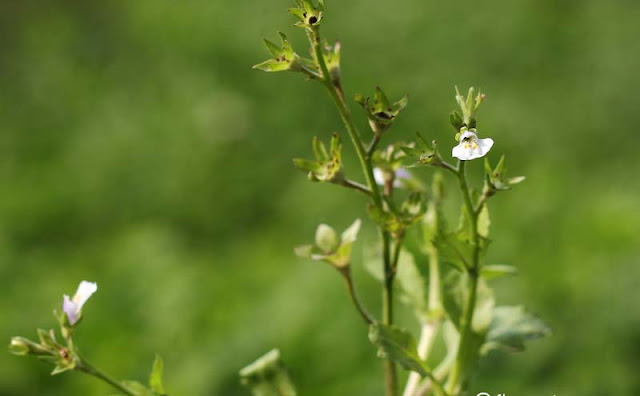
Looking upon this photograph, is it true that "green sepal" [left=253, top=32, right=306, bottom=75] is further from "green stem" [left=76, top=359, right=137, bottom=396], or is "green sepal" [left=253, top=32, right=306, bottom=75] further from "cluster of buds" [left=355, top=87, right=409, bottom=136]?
"green stem" [left=76, top=359, right=137, bottom=396]

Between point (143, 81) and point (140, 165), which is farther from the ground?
point (143, 81)

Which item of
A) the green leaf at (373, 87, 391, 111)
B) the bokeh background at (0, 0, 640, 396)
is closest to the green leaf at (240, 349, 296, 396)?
the green leaf at (373, 87, 391, 111)

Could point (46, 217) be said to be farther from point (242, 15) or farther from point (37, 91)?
point (242, 15)

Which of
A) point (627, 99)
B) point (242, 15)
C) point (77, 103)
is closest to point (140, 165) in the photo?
point (77, 103)

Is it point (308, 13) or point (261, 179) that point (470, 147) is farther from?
point (261, 179)

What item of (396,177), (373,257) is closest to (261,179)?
(373,257)
